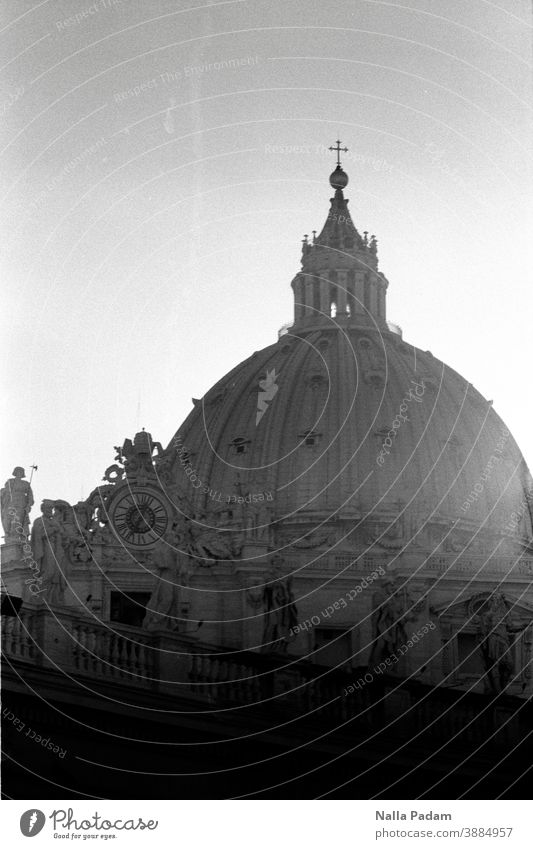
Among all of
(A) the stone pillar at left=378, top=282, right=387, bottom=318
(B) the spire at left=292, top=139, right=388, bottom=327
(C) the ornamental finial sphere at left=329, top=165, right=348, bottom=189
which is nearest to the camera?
(C) the ornamental finial sphere at left=329, top=165, right=348, bottom=189

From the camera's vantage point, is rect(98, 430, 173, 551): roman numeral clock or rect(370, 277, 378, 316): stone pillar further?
rect(370, 277, 378, 316): stone pillar

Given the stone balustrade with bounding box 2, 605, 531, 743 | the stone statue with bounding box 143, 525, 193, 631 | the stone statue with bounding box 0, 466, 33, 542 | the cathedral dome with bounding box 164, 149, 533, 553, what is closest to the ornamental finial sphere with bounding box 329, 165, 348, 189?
the cathedral dome with bounding box 164, 149, 533, 553

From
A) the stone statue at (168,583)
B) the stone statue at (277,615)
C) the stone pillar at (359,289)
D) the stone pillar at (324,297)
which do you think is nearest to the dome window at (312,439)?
the stone pillar at (324,297)

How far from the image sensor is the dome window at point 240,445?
73.4 metres

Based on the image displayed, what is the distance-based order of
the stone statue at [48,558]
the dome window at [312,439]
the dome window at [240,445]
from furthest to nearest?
1. the dome window at [240,445]
2. the dome window at [312,439]
3. the stone statue at [48,558]

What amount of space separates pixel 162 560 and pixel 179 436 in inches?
1306

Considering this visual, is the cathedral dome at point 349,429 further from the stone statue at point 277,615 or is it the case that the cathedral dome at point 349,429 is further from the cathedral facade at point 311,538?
the stone statue at point 277,615

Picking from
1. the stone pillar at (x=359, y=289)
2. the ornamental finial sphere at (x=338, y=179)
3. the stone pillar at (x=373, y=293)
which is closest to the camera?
the ornamental finial sphere at (x=338, y=179)

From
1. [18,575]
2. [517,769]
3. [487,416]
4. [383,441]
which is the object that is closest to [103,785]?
[517,769]

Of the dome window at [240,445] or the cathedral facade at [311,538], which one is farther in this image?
the dome window at [240,445]

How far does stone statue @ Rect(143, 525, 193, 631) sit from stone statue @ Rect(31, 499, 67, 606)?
2.58 metres

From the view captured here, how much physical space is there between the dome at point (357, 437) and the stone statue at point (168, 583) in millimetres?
17597

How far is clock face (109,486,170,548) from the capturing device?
46094 millimetres

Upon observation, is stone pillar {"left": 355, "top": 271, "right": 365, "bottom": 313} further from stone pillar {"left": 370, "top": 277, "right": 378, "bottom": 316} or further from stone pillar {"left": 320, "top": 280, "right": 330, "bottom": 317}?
stone pillar {"left": 320, "top": 280, "right": 330, "bottom": 317}
